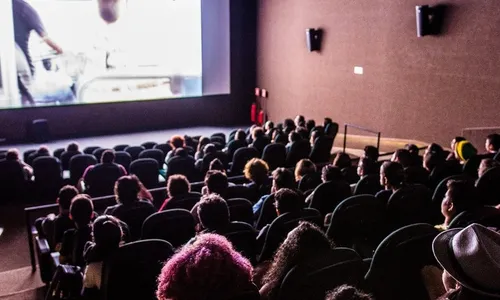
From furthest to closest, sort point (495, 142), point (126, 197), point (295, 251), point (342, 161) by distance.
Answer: point (495, 142) → point (342, 161) → point (126, 197) → point (295, 251)

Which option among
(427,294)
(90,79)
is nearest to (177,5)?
(90,79)

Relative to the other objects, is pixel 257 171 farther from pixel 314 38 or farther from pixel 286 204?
pixel 314 38

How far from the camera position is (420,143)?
955 cm

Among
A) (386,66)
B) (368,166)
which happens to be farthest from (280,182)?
→ (386,66)

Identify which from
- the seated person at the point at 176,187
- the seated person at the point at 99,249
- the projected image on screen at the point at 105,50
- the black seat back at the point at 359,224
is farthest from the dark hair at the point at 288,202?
the projected image on screen at the point at 105,50

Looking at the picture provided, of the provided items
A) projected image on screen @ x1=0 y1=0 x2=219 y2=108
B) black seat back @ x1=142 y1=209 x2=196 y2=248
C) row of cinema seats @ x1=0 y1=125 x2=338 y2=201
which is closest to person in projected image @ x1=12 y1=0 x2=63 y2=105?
projected image on screen @ x1=0 y1=0 x2=219 y2=108

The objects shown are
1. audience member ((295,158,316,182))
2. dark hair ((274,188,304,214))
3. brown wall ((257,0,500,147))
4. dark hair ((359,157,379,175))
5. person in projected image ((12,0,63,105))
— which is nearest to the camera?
dark hair ((274,188,304,214))

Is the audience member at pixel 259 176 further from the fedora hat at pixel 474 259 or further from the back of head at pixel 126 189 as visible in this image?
the fedora hat at pixel 474 259

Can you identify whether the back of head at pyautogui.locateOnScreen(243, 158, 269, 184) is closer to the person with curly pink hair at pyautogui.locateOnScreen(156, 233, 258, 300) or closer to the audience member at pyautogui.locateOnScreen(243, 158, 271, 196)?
the audience member at pyautogui.locateOnScreen(243, 158, 271, 196)

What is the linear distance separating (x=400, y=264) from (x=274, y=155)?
4.70 m

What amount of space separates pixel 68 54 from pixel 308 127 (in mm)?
6222

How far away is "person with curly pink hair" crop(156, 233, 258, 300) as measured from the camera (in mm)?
1808

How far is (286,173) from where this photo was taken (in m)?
5.00

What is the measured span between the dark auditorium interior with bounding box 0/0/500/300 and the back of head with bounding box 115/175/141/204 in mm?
15
